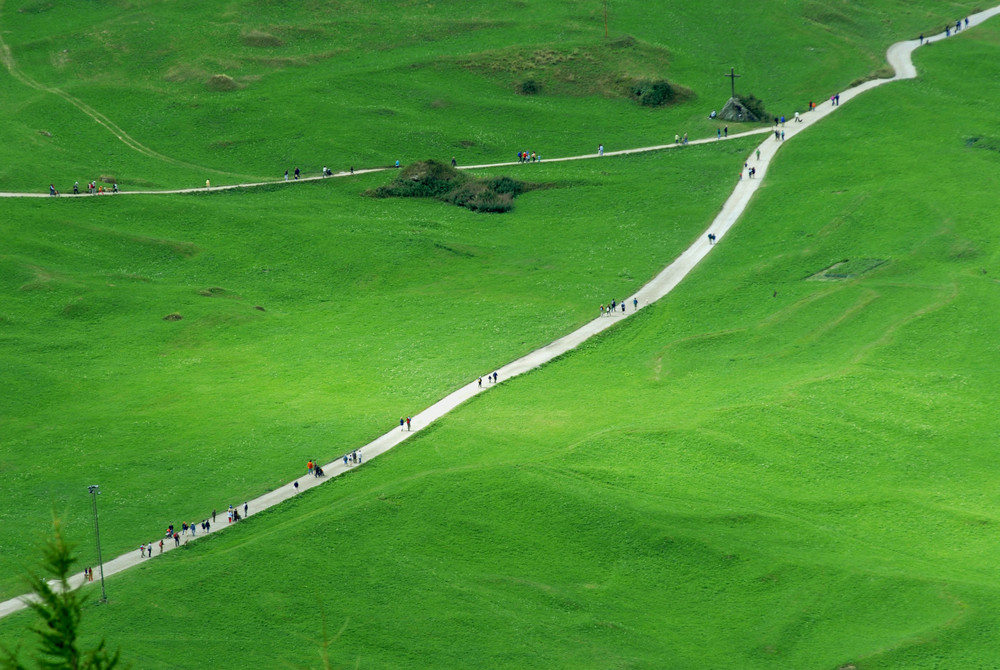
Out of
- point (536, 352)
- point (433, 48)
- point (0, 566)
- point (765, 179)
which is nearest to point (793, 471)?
point (536, 352)

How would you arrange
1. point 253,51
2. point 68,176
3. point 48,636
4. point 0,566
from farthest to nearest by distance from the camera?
point 253,51 → point 68,176 → point 0,566 → point 48,636

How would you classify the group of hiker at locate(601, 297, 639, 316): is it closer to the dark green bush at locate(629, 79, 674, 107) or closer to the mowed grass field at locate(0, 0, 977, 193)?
the mowed grass field at locate(0, 0, 977, 193)

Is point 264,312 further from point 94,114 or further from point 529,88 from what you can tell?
point 529,88

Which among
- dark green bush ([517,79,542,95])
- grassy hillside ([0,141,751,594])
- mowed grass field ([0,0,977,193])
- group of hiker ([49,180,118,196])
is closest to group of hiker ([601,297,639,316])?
grassy hillside ([0,141,751,594])

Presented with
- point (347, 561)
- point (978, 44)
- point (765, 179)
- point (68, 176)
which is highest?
point (978, 44)

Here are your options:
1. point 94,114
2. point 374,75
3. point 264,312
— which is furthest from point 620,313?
point 94,114

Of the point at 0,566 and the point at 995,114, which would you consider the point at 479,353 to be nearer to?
the point at 0,566

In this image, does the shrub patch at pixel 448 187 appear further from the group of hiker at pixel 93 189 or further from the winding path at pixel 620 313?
the group of hiker at pixel 93 189
